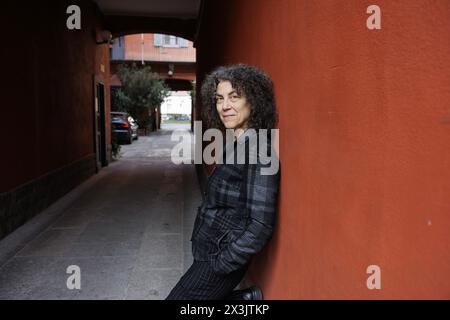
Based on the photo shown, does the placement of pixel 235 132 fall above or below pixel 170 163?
above

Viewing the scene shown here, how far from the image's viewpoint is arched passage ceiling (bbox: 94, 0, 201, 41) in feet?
35.8

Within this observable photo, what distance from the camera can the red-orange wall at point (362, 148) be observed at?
3.25ft

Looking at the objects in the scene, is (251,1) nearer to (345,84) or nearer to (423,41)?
(345,84)

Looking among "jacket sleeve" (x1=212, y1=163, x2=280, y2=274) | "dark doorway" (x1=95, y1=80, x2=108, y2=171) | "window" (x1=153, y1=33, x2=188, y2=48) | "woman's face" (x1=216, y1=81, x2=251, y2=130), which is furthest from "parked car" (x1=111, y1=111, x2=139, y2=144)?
"jacket sleeve" (x1=212, y1=163, x2=280, y2=274)

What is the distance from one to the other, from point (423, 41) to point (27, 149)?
578 cm

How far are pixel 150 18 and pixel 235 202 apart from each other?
1109 centimetres

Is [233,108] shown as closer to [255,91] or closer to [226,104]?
[226,104]

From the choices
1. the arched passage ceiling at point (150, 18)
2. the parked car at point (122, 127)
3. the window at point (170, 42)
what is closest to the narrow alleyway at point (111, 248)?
the arched passage ceiling at point (150, 18)

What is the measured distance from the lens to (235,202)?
1.97m

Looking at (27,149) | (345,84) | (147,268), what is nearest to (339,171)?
(345,84)

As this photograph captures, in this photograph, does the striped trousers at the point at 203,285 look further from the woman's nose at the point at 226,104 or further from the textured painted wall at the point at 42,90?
the textured painted wall at the point at 42,90

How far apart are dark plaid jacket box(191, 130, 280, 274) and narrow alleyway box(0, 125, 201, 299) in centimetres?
172

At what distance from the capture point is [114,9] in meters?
11.2
